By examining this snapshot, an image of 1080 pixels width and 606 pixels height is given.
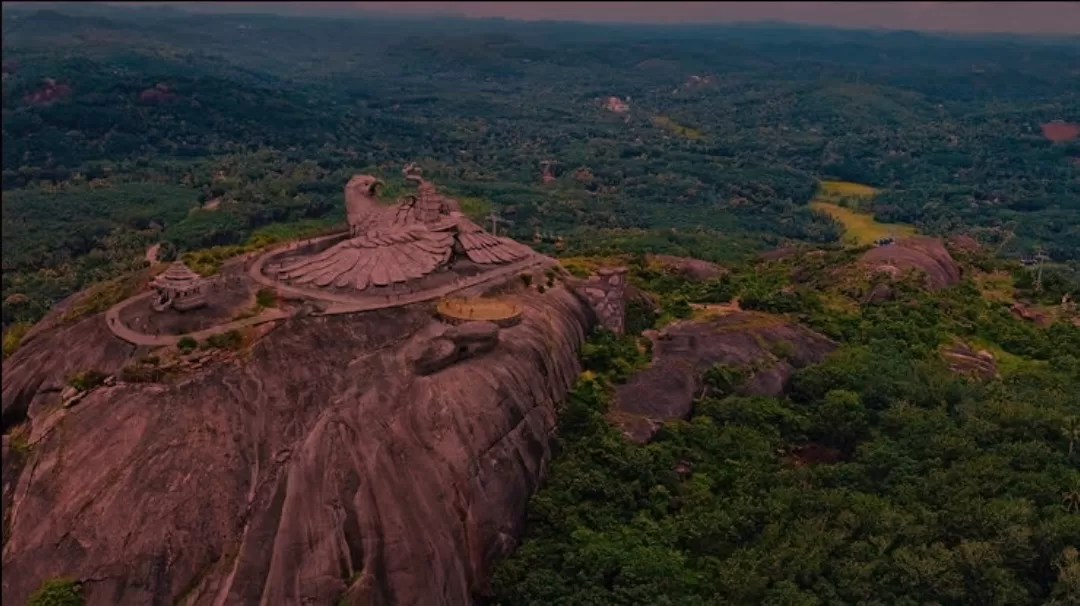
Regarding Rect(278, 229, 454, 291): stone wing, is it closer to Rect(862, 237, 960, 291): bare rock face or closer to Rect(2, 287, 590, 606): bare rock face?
→ Rect(2, 287, 590, 606): bare rock face

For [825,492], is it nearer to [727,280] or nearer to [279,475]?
[279,475]

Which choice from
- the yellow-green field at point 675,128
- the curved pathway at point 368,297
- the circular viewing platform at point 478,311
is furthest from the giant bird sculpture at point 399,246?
the yellow-green field at point 675,128

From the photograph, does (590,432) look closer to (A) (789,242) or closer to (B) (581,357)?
(B) (581,357)

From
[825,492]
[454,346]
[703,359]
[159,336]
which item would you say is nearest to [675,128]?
[703,359]

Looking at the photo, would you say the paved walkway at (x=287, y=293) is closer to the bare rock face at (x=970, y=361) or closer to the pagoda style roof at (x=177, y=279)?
the pagoda style roof at (x=177, y=279)

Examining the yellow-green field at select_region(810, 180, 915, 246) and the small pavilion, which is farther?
the yellow-green field at select_region(810, 180, 915, 246)

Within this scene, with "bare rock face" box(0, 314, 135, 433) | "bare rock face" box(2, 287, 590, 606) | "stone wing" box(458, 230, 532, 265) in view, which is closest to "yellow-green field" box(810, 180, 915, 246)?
"stone wing" box(458, 230, 532, 265)
